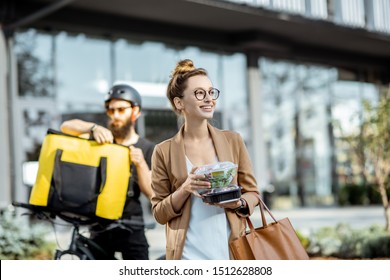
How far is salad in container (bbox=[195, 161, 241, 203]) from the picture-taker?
1989mm

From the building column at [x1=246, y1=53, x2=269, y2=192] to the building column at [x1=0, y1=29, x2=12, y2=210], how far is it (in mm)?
5225

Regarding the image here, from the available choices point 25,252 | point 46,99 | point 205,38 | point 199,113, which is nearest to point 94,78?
point 46,99

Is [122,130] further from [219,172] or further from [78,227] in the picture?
[219,172]

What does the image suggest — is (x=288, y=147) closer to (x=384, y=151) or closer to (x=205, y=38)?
(x=205, y=38)

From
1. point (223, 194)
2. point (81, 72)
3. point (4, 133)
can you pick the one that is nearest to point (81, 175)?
point (223, 194)

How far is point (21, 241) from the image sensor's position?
21.4 feet

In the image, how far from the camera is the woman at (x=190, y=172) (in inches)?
84.1

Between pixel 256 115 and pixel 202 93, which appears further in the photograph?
pixel 256 115

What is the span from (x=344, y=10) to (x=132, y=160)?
33.0 feet

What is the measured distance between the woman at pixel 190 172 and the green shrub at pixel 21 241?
13.2 feet

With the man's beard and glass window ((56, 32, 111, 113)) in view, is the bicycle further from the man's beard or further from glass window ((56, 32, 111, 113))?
glass window ((56, 32, 111, 113))

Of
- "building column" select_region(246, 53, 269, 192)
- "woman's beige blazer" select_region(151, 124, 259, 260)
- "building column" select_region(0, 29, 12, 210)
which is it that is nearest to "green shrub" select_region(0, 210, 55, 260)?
"building column" select_region(0, 29, 12, 210)

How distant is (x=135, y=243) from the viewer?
3.07 m

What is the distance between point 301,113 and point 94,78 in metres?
5.63
